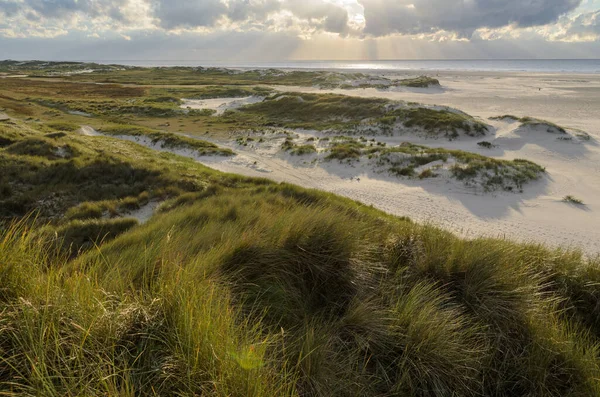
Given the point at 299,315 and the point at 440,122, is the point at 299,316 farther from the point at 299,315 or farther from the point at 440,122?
the point at 440,122

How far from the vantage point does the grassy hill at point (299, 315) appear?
1.93 m

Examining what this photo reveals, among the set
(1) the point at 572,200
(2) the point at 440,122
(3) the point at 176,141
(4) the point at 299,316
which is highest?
(4) the point at 299,316

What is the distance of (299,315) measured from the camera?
3248mm

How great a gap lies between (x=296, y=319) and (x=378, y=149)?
896 inches

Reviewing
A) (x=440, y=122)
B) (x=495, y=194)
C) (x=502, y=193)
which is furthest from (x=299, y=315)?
(x=440, y=122)

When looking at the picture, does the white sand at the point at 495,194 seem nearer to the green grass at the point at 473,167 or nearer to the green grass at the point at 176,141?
the green grass at the point at 473,167

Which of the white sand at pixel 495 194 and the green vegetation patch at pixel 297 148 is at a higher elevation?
the green vegetation patch at pixel 297 148

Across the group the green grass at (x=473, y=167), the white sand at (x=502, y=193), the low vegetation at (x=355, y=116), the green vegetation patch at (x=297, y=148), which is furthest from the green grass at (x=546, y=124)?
the green vegetation patch at (x=297, y=148)

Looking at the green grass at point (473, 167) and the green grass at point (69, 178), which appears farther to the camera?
the green grass at point (473, 167)

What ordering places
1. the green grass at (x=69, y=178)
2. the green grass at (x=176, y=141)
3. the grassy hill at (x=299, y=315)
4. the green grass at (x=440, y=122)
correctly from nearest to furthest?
the grassy hill at (x=299, y=315), the green grass at (x=69, y=178), the green grass at (x=176, y=141), the green grass at (x=440, y=122)

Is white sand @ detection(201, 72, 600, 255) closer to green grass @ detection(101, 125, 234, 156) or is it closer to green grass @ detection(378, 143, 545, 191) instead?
green grass @ detection(378, 143, 545, 191)

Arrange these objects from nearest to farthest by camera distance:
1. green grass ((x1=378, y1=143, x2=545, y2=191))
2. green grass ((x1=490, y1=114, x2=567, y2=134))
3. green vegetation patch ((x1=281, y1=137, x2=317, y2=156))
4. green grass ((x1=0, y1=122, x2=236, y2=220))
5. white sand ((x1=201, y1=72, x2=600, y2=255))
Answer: green grass ((x1=0, y1=122, x2=236, y2=220))
white sand ((x1=201, y1=72, x2=600, y2=255))
green grass ((x1=378, y1=143, x2=545, y2=191))
green vegetation patch ((x1=281, y1=137, x2=317, y2=156))
green grass ((x1=490, y1=114, x2=567, y2=134))

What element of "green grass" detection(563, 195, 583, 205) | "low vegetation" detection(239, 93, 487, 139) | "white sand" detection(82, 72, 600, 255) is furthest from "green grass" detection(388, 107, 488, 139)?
"green grass" detection(563, 195, 583, 205)

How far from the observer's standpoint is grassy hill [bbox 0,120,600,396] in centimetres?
193
